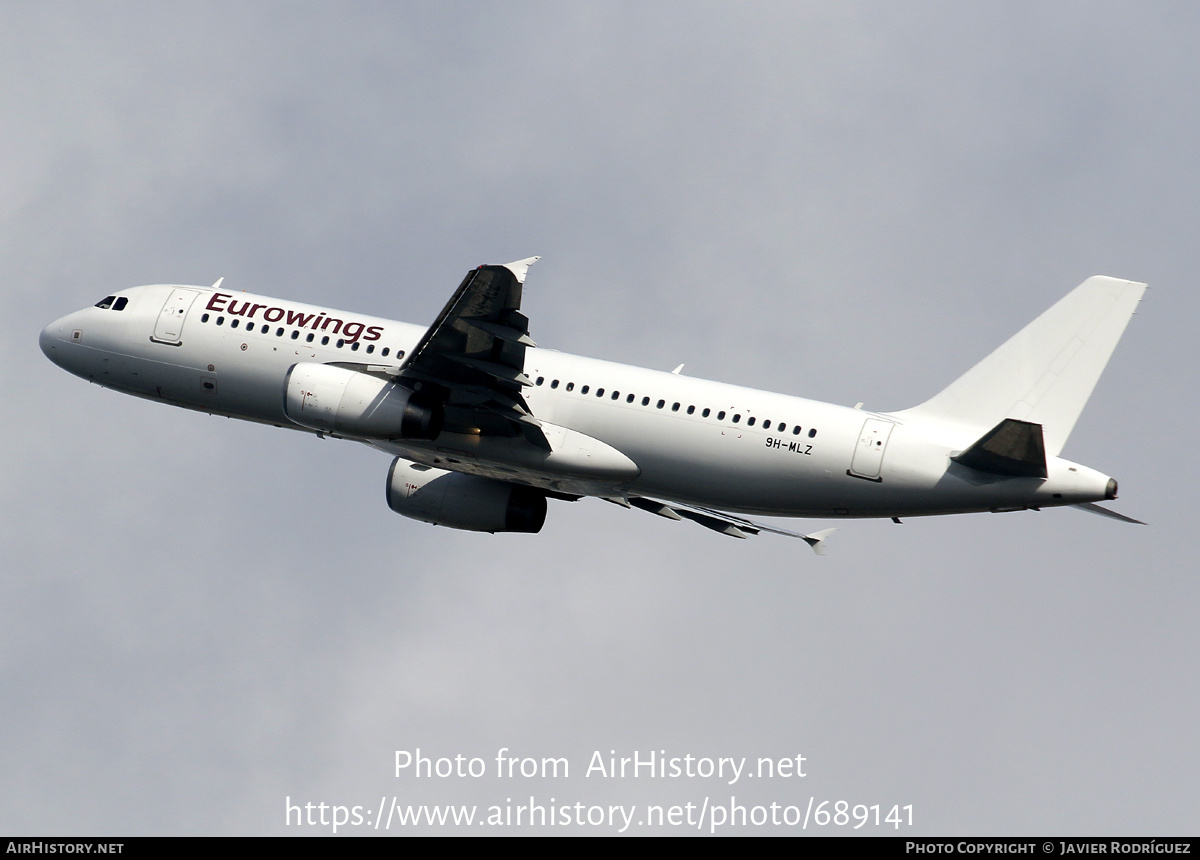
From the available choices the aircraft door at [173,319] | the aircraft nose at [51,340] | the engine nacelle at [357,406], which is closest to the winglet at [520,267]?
the engine nacelle at [357,406]

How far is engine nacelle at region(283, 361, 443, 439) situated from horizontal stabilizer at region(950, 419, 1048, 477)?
44.9 feet

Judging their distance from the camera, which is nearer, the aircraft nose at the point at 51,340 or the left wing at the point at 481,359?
the left wing at the point at 481,359

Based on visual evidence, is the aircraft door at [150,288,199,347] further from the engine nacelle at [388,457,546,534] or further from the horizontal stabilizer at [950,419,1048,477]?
the horizontal stabilizer at [950,419,1048,477]

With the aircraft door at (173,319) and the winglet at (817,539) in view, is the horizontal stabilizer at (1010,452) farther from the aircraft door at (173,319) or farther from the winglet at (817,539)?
the aircraft door at (173,319)

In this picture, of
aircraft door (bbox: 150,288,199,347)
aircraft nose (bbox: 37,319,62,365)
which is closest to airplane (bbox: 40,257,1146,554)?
aircraft door (bbox: 150,288,199,347)

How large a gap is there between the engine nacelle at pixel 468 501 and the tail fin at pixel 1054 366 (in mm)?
12582

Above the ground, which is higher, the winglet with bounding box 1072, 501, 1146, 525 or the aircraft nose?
the aircraft nose

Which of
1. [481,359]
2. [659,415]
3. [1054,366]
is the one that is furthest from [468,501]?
[1054,366]

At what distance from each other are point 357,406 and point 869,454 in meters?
13.2

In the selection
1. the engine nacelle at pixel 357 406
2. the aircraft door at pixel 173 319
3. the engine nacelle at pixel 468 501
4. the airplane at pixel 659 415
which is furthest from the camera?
the engine nacelle at pixel 468 501

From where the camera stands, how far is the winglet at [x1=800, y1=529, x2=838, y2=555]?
38219 mm

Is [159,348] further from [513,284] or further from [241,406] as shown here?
[513,284]

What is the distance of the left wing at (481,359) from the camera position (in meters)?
33.9
